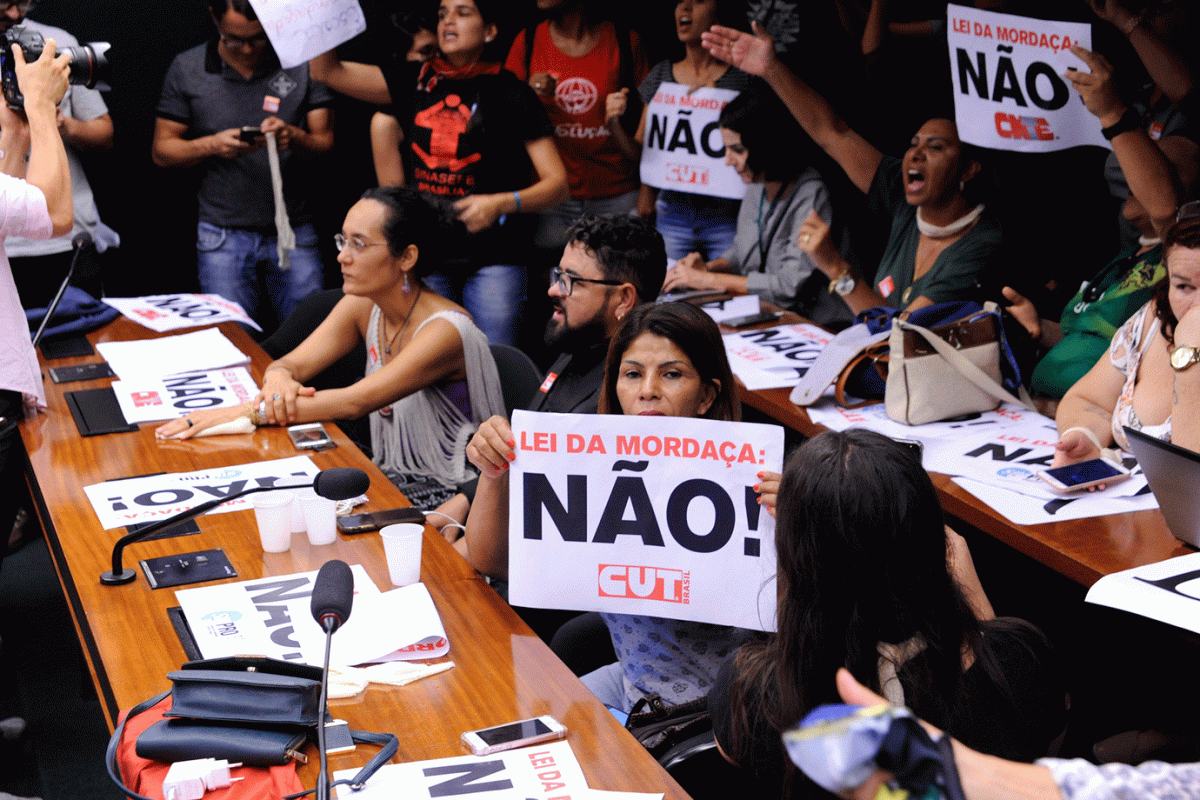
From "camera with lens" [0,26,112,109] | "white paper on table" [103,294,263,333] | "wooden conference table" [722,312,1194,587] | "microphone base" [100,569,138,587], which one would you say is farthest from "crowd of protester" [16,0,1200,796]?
"camera with lens" [0,26,112,109]

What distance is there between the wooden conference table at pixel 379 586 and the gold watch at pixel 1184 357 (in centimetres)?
149

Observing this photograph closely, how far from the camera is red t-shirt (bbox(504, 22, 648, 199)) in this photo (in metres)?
5.12

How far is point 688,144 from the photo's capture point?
4859 mm

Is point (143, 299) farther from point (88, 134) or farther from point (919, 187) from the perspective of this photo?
point (919, 187)

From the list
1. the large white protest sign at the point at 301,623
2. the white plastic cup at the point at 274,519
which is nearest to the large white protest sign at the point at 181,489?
the white plastic cup at the point at 274,519

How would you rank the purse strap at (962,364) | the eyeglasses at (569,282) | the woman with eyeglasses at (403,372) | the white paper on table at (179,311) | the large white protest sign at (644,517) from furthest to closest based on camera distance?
the white paper on table at (179,311)
the woman with eyeglasses at (403,372)
the purse strap at (962,364)
the eyeglasses at (569,282)
the large white protest sign at (644,517)

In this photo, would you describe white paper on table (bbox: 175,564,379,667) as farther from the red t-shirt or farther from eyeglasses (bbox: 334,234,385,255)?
the red t-shirt

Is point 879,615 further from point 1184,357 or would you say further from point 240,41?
point 240,41

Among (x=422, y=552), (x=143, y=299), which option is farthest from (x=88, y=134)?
(x=422, y=552)

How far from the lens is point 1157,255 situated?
3.38 meters

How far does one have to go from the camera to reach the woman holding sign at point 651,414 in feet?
7.48

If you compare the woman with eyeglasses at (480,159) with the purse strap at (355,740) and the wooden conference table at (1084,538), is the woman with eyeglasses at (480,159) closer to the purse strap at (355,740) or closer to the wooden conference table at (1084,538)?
the wooden conference table at (1084,538)

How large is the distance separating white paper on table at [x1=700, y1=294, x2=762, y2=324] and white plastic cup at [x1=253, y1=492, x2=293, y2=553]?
217 centimetres

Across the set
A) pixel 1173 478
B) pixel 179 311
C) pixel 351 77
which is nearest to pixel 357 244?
pixel 179 311
